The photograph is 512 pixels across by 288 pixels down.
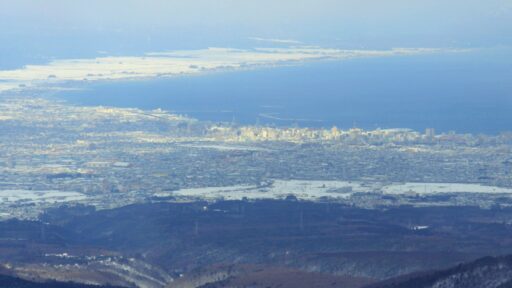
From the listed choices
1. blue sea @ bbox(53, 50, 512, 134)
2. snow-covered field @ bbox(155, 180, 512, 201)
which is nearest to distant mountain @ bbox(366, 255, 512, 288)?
snow-covered field @ bbox(155, 180, 512, 201)

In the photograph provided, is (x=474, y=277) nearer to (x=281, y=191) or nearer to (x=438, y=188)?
(x=281, y=191)

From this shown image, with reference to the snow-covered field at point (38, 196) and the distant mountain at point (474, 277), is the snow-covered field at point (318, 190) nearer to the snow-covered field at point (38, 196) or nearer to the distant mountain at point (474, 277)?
the snow-covered field at point (38, 196)

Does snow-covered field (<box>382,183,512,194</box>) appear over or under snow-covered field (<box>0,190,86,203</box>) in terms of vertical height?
over

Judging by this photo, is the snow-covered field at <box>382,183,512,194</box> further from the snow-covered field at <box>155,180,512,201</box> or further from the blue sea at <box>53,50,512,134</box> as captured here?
the blue sea at <box>53,50,512,134</box>

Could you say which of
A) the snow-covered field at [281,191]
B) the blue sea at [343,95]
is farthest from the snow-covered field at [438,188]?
the blue sea at [343,95]

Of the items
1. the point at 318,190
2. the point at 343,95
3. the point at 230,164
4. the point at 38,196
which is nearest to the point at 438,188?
the point at 318,190

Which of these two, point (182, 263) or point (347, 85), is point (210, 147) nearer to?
point (182, 263)

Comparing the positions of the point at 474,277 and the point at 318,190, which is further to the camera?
the point at 318,190
